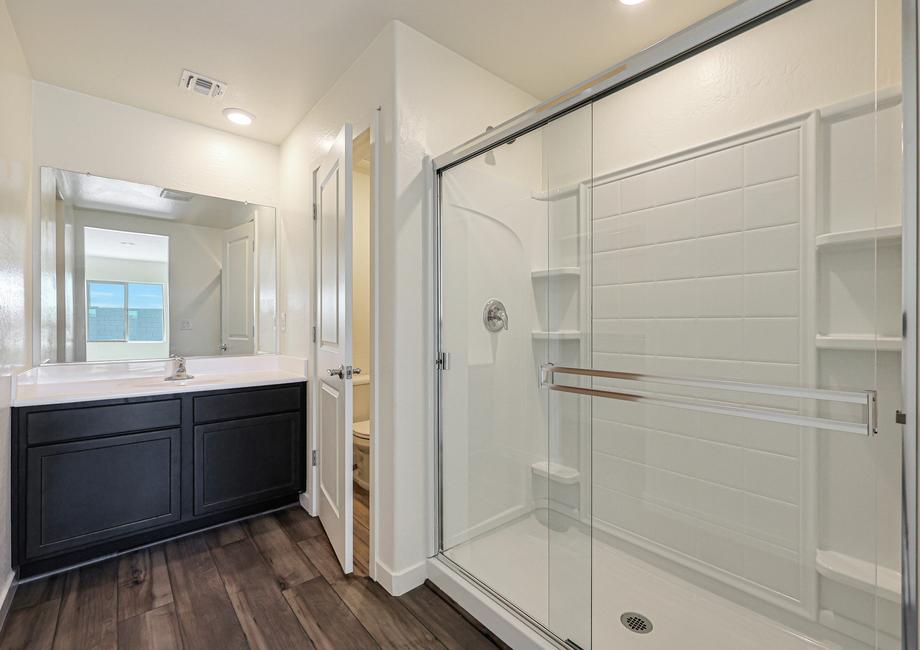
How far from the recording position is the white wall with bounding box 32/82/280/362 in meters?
2.29

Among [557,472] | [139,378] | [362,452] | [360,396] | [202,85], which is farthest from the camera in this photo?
[360,396]

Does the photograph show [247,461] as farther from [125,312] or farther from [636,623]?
[636,623]

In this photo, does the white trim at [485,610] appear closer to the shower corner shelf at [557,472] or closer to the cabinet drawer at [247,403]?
the shower corner shelf at [557,472]

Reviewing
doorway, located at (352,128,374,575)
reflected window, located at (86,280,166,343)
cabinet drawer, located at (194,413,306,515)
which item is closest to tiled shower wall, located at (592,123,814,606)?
doorway, located at (352,128,374,575)

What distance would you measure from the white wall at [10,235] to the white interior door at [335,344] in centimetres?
121

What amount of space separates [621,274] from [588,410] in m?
0.53

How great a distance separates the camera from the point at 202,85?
229 cm

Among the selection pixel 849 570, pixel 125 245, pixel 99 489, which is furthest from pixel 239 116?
pixel 849 570

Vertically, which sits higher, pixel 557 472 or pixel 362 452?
pixel 557 472

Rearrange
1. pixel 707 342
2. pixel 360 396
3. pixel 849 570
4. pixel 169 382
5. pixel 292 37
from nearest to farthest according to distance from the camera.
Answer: pixel 849 570
pixel 707 342
pixel 292 37
pixel 169 382
pixel 360 396

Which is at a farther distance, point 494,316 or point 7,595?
point 494,316

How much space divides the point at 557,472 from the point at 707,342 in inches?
28.8

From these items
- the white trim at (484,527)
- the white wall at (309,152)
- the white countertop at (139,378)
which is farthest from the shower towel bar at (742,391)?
the white countertop at (139,378)

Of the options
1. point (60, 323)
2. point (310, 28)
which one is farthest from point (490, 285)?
point (60, 323)
